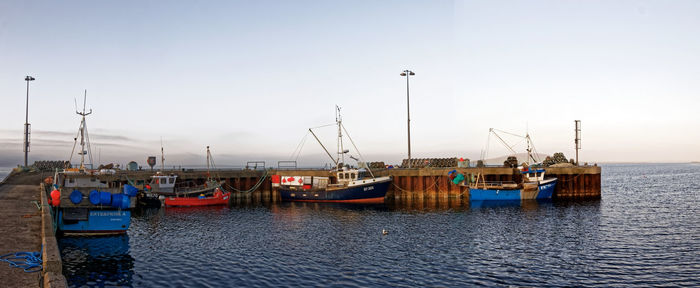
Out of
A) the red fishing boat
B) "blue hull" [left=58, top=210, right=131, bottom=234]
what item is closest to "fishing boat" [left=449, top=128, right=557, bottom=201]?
the red fishing boat

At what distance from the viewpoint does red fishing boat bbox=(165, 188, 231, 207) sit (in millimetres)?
49062

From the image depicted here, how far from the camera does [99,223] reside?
29.7 meters

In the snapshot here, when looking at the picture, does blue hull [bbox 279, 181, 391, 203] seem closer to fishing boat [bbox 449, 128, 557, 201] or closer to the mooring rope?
fishing boat [bbox 449, 128, 557, 201]

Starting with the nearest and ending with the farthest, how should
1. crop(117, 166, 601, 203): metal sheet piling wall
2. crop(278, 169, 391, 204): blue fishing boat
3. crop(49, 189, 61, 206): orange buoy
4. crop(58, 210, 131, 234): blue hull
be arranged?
crop(49, 189, 61, 206): orange buoy
crop(58, 210, 131, 234): blue hull
crop(278, 169, 391, 204): blue fishing boat
crop(117, 166, 601, 203): metal sheet piling wall

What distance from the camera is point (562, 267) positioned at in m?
21.9

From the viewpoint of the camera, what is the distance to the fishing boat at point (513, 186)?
51.5m

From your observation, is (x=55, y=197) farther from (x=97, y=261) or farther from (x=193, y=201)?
(x=193, y=201)

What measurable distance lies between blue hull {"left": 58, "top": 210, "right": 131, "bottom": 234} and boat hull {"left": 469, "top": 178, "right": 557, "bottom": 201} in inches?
1479

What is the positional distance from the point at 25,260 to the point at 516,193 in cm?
4919

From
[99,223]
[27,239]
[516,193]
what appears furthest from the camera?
[516,193]

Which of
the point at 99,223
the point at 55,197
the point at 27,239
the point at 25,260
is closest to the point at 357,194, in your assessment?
the point at 99,223

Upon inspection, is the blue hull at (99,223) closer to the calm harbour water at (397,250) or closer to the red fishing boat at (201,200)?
the calm harbour water at (397,250)

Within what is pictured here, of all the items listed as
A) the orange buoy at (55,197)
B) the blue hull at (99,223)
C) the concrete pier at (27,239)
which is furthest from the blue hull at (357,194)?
the orange buoy at (55,197)

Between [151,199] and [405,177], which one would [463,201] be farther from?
[151,199]
